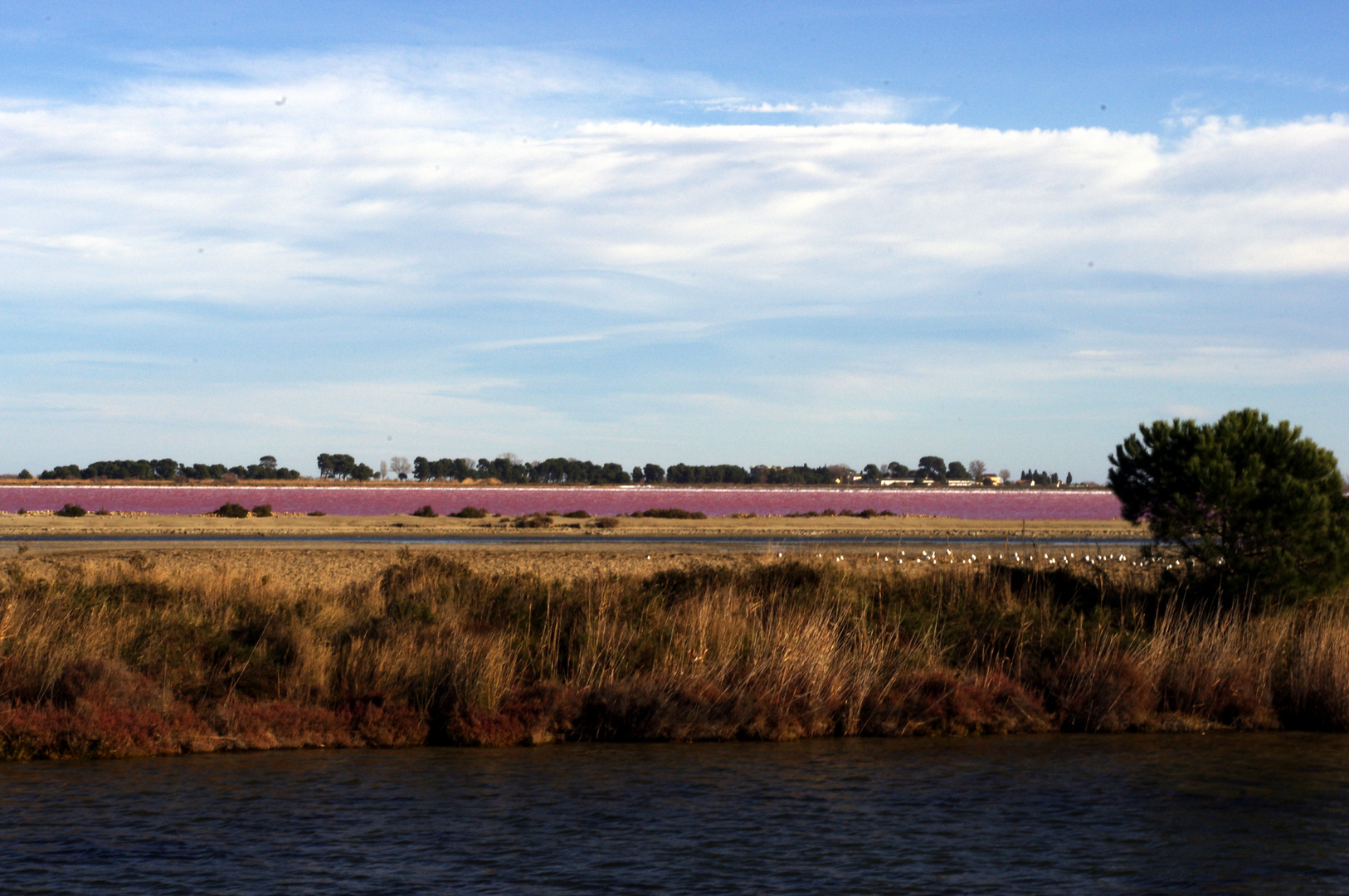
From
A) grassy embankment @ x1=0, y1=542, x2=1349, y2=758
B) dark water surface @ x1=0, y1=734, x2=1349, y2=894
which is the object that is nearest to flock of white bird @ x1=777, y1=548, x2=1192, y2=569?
grassy embankment @ x1=0, y1=542, x2=1349, y2=758

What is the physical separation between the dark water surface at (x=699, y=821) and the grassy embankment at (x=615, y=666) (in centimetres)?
62

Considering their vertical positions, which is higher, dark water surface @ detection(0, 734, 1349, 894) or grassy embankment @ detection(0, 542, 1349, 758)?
grassy embankment @ detection(0, 542, 1349, 758)

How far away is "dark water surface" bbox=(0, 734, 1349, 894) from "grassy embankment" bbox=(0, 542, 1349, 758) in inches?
24.4

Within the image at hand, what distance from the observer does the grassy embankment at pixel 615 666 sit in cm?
1692

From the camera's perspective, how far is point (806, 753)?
16703mm

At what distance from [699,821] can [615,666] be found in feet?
18.2

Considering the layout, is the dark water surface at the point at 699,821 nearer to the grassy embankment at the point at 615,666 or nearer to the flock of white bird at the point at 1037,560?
the grassy embankment at the point at 615,666

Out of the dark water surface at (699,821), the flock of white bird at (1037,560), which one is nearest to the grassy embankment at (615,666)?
the dark water surface at (699,821)

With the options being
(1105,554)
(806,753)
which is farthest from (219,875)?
(1105,554)

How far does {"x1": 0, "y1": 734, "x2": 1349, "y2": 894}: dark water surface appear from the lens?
36.2 ft

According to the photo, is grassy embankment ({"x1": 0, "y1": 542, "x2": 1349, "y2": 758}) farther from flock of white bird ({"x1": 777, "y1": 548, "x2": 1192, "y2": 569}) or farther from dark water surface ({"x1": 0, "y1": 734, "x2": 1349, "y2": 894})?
flock of white bird ({"x1": 777, "y1": 548, "x2": 1192, "y2": 569})

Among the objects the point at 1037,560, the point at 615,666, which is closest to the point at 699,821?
the point at 615,666

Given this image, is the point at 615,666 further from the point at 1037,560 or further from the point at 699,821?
the point at 1037,560

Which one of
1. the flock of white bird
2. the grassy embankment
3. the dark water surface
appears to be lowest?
the dark water surface
